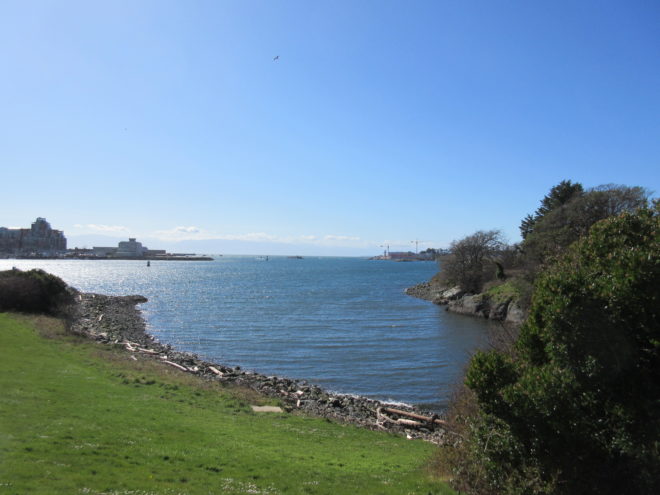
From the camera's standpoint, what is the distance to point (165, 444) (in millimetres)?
11688

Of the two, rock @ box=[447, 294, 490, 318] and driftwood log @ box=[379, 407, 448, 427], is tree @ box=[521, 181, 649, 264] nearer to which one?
rock @ box=[447, 294, 490, 318]

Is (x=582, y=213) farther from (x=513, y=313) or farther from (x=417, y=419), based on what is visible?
(x=417, y=419)

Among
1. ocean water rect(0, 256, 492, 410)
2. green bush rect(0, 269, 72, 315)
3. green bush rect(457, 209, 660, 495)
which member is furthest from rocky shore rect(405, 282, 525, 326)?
green bush rect(0, 269, 72, 315)

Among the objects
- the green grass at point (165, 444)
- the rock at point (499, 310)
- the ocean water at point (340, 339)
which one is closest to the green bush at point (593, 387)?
the green grass at point (165, 444)

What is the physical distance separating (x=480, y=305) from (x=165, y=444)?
2062 inches

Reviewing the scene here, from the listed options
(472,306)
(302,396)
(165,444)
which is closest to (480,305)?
(472,306)

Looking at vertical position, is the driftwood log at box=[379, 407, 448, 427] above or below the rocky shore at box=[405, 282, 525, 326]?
below

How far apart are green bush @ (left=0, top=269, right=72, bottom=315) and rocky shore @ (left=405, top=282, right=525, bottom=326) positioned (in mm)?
44411

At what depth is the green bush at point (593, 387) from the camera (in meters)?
7.59

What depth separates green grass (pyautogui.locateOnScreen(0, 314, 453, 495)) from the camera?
884 centimetres

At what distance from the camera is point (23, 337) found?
90.0ft

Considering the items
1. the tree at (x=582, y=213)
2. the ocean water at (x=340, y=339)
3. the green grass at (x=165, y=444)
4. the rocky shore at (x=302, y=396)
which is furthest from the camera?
the tree at (x=582, y=213)

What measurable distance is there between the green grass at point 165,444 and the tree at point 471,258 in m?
57.0

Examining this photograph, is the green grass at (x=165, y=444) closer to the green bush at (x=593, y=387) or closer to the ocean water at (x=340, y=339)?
the green bush at (x=593, y=387)
